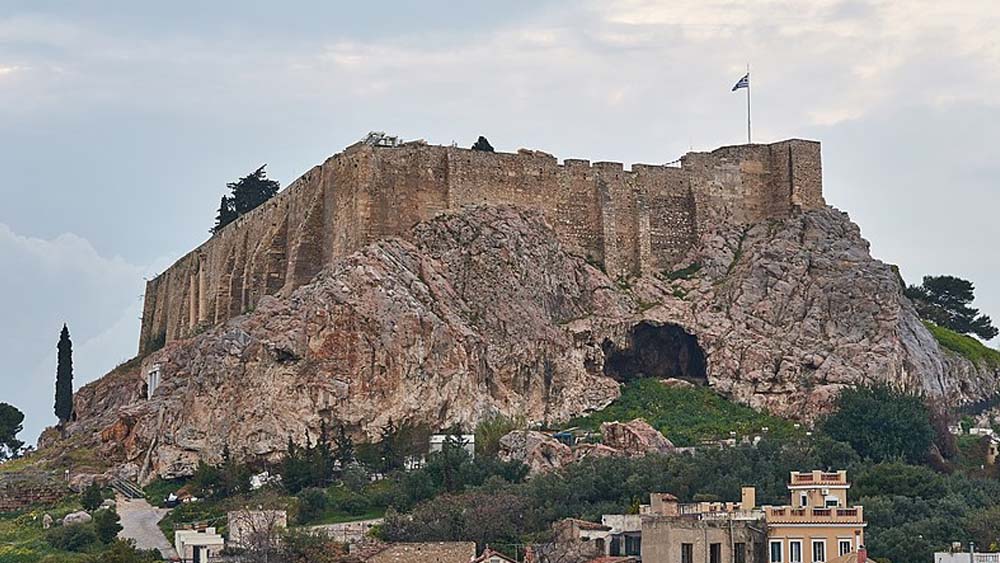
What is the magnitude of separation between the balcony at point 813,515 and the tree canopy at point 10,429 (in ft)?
167

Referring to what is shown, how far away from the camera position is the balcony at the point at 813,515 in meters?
54.4

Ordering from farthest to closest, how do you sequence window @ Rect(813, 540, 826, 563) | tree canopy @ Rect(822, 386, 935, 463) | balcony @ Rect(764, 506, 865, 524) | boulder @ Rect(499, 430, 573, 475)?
tree canopy @ Rect(822, 386, 935, 463) < boulder @ Rect(499, 430, 573, 475) < balcony @ Rect(764, 506, 865, 524) < window @ Rect(813, 540, 826, 563)

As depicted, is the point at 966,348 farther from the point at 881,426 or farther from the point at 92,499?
the point at 92,499

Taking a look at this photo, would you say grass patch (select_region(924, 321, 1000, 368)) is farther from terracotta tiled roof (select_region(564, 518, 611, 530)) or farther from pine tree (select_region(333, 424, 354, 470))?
terracotta tiled roof (select_region(564, 518, 611, 530))

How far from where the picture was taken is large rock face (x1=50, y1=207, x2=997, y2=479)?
72.3 meters

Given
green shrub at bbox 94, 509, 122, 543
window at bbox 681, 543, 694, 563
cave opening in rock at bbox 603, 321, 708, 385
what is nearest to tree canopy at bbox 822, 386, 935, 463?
cave opening in rock at bbox 603, 321, 708, 385

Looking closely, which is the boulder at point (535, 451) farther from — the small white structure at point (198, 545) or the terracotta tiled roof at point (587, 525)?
the small white structure at point (198, 545)

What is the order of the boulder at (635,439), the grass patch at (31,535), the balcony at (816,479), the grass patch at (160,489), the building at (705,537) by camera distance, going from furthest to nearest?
1. the grass patch at (160,489)
2. the boulder at (635,439)
3. the grass patch at (31,535)
4. the balcony at (816,479)
5. the building at (705,537)

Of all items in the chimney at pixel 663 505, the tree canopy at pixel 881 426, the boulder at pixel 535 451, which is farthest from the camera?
the tree canopy at pixel 881 426

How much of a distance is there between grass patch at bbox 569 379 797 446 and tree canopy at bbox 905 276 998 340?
28071 mm

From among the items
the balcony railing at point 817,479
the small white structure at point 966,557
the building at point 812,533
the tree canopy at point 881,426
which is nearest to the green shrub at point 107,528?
the balcony railing at point 817,479

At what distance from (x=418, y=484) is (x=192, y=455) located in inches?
328

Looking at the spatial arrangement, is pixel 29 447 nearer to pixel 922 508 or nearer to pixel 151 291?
pixel 151 291

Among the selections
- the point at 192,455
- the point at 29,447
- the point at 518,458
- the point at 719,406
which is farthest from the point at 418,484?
the point at 29,447
